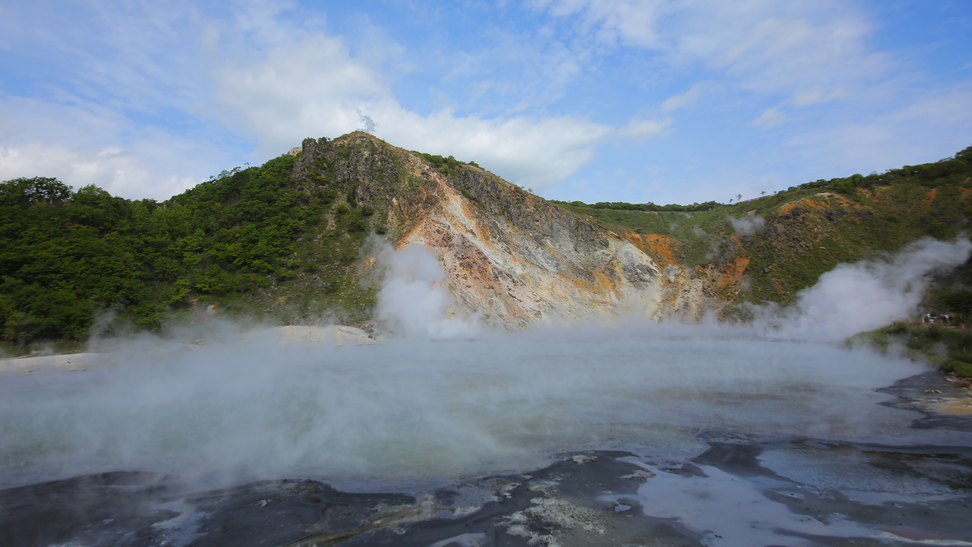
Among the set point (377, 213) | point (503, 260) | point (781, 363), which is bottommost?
point (781, 363)

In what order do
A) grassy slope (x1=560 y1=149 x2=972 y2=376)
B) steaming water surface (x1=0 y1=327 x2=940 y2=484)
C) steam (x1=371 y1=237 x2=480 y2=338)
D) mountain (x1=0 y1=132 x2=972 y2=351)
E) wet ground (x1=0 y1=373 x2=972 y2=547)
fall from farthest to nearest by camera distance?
grassy slope (x1=560 y1=149 x2=972 y2=376)
steam (x1=371 y1=237 x2=480 y2=338)
mountain (x1=0 y1=132 x2=972 y2=351)
steaming water surface (x1=0 y1=327 x2=940 y2=484)
wet ground (x1=0 y1=373 x2=972 y2=547)

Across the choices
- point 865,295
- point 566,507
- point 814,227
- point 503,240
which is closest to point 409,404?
point 566,507

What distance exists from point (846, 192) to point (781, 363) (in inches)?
1477

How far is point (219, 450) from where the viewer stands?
33.9 feet

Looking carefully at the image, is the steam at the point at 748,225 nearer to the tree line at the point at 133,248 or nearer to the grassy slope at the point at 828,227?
the grassy slope at the point at 828,227

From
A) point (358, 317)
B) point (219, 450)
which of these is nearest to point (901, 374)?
point (219, 450)

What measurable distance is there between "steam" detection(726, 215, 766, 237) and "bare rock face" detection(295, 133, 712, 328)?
30.6 feet

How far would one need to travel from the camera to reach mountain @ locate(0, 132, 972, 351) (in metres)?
29.5

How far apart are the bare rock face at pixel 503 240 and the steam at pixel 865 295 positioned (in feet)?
24.0

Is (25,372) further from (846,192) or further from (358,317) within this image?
(846,192)

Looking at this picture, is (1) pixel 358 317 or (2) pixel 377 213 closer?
(1) pixel 358 317

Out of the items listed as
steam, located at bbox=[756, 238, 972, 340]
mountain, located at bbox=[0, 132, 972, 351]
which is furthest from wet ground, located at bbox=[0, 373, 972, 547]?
steam, located at bbox=[756, 238, 972, 340]

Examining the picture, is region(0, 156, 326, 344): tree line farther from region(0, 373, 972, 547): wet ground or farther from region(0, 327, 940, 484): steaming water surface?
region(0, 373, 972, 547): wet ground

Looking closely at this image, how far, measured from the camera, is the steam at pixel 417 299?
99.1 ft
